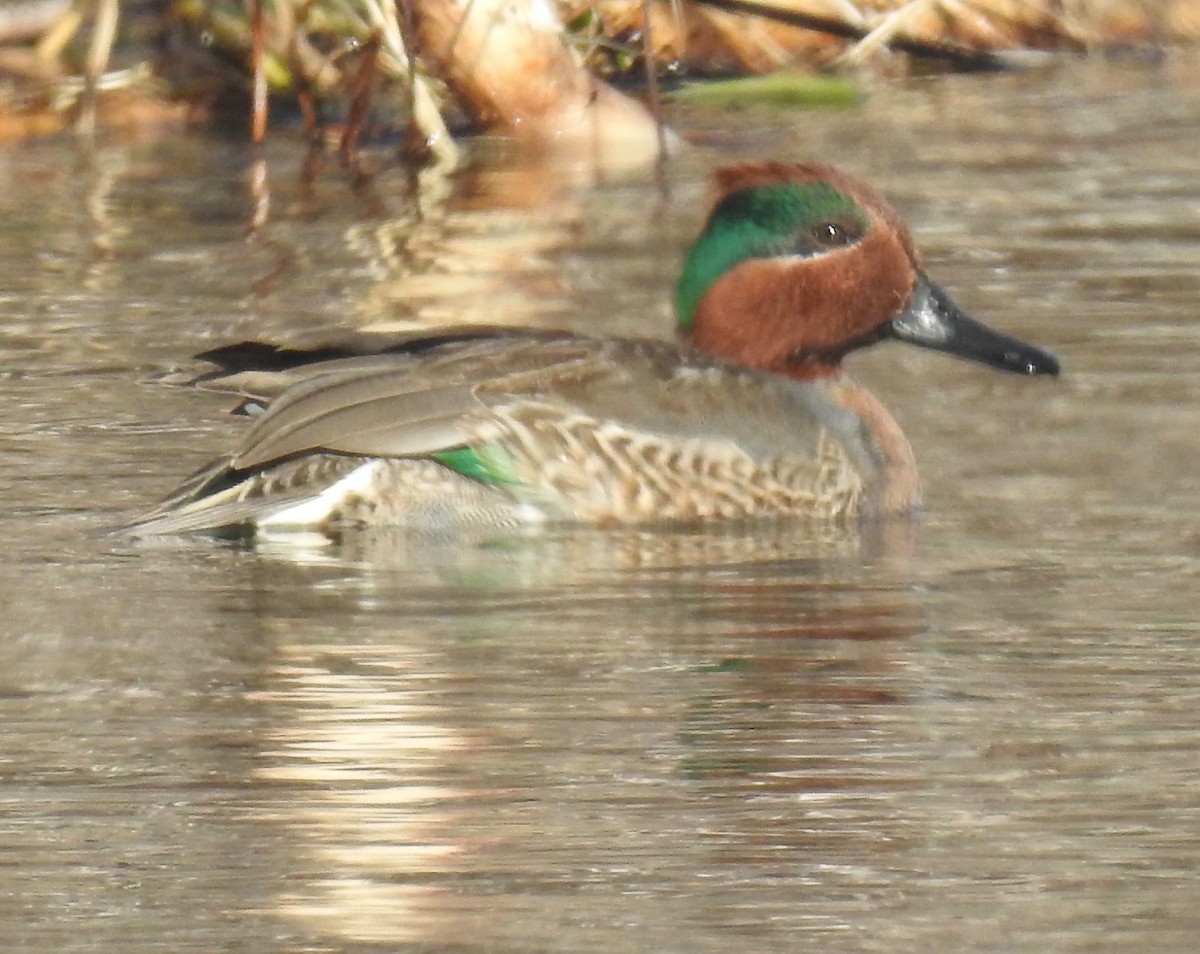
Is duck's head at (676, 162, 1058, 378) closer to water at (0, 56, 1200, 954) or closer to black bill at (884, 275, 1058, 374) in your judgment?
black bill at (884, 275, 1058, 374)

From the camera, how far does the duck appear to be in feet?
21.4

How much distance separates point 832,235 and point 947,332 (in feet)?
1.31

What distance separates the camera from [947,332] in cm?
732

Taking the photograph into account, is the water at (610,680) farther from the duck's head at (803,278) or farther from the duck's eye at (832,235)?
the duck's eye at (832,235)

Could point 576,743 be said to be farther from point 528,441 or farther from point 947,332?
point 947,332

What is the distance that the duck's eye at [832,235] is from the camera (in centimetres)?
718

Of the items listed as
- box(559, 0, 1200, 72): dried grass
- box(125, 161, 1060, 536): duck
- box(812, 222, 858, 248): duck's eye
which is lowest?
box(559, 0, 1200, 72): dried grass

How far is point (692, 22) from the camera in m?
13.5

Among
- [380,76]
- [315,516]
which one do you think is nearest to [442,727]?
[315,516]

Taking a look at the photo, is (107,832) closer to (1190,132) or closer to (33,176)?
(33,176)

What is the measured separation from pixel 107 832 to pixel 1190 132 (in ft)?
27.6

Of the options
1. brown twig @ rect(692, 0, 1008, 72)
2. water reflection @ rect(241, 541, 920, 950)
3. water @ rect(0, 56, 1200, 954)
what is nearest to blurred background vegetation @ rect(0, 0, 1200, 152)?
brown twig @ rect(692, 0, 1008, 72)

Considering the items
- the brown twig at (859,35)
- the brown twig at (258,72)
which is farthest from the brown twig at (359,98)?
the brown twig at (859,35)

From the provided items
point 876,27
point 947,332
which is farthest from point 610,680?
point 876,27
